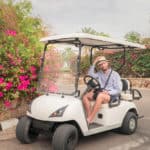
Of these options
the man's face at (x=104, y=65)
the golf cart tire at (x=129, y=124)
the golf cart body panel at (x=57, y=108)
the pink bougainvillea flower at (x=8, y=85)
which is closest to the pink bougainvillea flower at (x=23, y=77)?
the pink bougainvillea flower at (x=8, y=85)

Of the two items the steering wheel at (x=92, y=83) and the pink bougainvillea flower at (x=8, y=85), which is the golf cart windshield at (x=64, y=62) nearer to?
the steering wheel at (x=92, y=83)

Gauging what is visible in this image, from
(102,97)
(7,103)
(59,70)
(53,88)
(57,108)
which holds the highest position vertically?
(59,70)

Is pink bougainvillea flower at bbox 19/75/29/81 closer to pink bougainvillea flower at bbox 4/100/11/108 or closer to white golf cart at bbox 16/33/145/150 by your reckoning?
pink bougainvillea flower at bbox 4/100/11/108

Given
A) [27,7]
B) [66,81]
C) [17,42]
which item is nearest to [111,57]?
[27,7]

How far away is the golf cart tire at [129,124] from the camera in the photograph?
6.05 meters

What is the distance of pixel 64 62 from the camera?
559 centimetres

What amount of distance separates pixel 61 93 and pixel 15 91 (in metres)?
1.32

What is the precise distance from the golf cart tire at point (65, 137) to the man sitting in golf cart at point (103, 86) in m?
0.51

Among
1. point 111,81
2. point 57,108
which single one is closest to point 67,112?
point 57,108

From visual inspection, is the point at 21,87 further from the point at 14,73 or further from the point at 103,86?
the point at 103,86

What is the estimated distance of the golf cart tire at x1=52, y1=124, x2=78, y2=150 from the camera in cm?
479

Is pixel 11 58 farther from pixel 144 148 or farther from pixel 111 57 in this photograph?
pixel 111 57

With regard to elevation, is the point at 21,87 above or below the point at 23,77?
below

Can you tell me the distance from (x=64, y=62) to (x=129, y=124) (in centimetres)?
166
